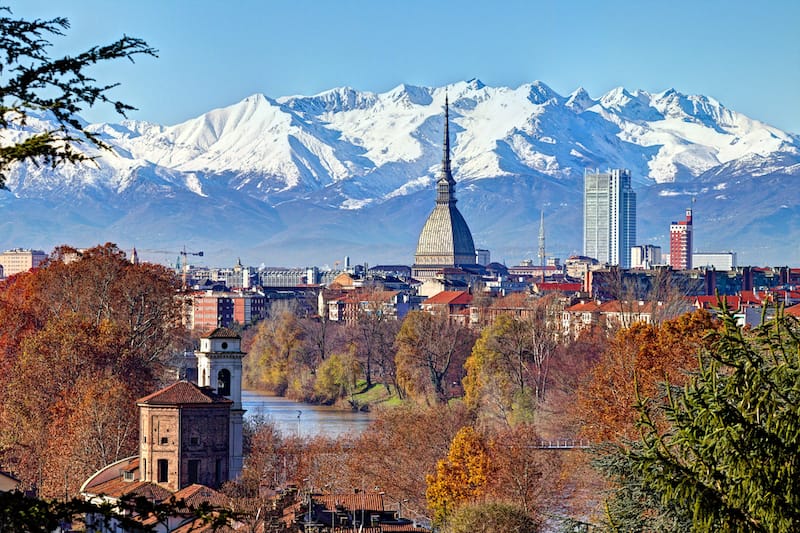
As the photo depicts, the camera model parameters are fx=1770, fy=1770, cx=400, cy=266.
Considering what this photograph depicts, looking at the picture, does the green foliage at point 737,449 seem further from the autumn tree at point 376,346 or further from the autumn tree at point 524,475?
the autumn tree at point 376,346

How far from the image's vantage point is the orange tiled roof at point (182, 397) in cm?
4078

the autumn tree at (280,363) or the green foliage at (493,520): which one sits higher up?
the autumn tree at (280,363)

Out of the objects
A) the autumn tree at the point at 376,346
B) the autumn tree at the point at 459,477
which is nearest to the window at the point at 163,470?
the autumn tree at the point at 459,477

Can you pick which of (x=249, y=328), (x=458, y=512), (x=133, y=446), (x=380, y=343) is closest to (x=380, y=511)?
(x=458, y=512)

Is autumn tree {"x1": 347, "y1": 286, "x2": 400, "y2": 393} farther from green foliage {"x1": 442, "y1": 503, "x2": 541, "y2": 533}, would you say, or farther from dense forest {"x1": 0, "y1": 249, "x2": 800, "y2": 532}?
green foliage {"x1": 442, "y1": 503, "x2": 541, "y2": 533}

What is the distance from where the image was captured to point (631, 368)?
154 ft

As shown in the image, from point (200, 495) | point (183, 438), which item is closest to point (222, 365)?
point (183, 438)

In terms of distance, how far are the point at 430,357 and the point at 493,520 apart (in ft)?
144

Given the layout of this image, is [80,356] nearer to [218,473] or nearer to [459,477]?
[218,473]

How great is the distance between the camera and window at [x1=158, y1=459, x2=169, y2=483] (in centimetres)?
4006

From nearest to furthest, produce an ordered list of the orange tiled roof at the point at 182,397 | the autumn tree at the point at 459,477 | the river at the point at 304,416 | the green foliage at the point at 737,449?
the green foliage at the point at 737,449 → the orange tiled roof at the point at 182,397 → the autumn tree at the point at 459,477 → the river at the point at 304,416

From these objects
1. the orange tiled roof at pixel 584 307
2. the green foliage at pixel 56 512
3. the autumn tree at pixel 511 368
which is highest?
the orange tiled roof at pixel 584 307

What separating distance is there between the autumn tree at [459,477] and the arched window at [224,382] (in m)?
5.50

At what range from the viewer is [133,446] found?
1763 inches
